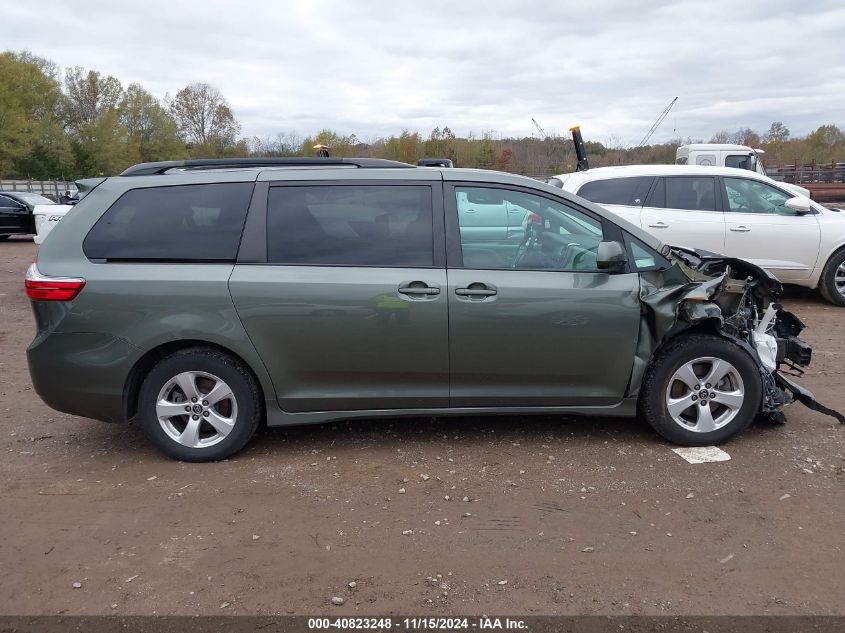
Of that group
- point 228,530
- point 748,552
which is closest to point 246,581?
point 228,530

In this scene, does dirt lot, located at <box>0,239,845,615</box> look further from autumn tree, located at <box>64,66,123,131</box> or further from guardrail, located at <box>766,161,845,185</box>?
autumn tree, located at <box>64,66,123,131</box>

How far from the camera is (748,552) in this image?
10.3 ft

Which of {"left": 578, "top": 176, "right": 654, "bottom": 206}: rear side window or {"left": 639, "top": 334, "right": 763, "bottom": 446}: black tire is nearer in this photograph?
{"left": 639, "top": 334, "right": 763, "bottom": 446}: black tire

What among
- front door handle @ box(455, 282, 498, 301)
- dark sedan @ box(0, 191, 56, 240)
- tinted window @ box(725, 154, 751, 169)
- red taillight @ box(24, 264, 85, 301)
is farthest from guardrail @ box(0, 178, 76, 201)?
front door handle @ box(455, 282, 498, 301)

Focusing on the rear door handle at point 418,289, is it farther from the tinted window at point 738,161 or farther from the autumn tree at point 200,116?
the autumn tree at point 200,116

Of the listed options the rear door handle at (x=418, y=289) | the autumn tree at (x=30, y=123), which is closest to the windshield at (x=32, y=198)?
the rear door handle at (x=418, y=289)

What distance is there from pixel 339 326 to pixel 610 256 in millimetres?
1672

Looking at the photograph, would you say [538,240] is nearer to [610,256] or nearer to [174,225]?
[610,256]

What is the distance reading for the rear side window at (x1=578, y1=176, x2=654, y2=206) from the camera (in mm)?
8570

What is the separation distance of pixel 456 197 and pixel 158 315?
A: 6.38 feet

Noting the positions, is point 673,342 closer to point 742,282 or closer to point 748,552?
point 742,282

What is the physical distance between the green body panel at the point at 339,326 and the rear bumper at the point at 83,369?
0.82 metres

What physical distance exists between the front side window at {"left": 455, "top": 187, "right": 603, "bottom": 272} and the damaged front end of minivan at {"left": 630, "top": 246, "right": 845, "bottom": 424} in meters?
0.43

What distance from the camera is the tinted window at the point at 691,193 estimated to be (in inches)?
333
